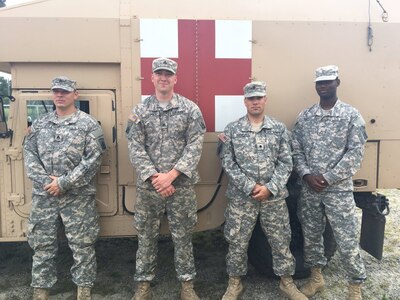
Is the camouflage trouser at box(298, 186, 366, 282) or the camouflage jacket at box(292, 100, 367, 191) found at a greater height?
the camouflage jacket at box(292, 100, 367, 191)

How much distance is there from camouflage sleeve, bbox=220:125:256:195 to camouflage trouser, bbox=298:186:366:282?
0.52m

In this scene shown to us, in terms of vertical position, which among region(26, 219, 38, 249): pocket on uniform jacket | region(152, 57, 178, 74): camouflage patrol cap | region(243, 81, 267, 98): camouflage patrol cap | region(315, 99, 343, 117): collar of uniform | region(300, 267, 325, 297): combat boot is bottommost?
region(300, 267, 325, 297): combat boot

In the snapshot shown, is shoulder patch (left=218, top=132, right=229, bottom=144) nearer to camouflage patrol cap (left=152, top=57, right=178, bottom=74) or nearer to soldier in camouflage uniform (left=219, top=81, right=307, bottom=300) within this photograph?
soldier in camouflage uniform (left=219, top=81, right=307, bottom=300)

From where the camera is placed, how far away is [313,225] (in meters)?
2.90

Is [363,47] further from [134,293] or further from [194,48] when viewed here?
[134,293]

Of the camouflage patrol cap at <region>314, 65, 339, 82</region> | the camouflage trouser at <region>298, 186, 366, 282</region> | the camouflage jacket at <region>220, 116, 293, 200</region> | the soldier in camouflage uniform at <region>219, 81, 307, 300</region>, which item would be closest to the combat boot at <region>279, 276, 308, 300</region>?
the soldier in camouflage uniform at <region>219, 81, 307, 300</region>

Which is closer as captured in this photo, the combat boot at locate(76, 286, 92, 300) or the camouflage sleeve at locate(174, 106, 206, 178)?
the camouflage sleeve at locate(174, 106, 206, 178)

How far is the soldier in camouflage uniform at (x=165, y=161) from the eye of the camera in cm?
263

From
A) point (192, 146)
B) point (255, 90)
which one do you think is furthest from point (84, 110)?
point (255, 90)

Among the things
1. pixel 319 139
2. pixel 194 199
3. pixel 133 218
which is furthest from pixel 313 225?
pixel 133 218

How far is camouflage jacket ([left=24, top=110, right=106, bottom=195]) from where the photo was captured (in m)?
2.68

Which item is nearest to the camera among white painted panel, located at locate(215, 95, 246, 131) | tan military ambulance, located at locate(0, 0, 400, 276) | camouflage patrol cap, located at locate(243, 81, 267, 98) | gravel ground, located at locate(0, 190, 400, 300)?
camouflage patrol cap, located at locate(243, 81, 267, 98)

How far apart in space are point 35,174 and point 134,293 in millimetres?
1250

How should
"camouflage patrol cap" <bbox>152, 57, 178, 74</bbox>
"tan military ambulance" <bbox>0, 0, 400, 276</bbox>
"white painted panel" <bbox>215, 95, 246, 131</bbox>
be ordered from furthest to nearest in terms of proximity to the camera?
1. "white painted panel" <bbox>215, 95, 246, 131</bbox>
2. "tan military ambulance" <bbox>0, 0, 400, 276</bbox>
3. "camouflage patrol cap" <bbox>152, 57, 178, 74</bbox>
